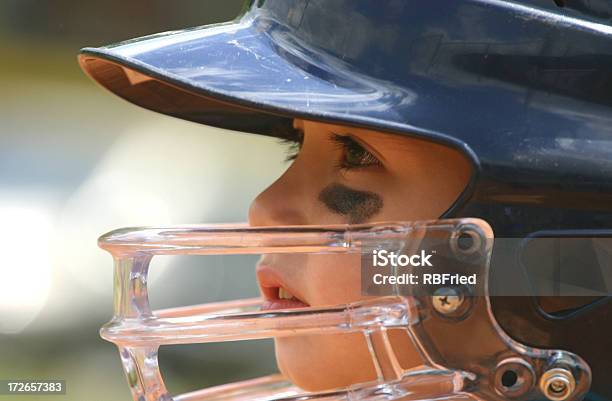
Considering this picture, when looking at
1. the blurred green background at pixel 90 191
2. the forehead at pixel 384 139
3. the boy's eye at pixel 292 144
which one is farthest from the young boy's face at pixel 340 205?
the blurred green background at pixel 90 191

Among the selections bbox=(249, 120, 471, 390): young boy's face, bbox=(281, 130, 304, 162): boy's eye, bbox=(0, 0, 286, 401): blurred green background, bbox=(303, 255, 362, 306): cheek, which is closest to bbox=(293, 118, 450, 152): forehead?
bbox=(249, 120, 471, 390): young boy's face

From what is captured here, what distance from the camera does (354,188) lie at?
1.08 meters

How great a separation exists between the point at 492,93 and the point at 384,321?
239 millimetres

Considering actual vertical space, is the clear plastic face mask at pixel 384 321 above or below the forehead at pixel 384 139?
below

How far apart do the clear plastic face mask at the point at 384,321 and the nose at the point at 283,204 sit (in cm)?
13

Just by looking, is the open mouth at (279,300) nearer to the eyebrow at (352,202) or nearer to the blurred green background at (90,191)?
the eyebrow at (352,202)

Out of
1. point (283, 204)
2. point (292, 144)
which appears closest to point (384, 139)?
point (283, 204)

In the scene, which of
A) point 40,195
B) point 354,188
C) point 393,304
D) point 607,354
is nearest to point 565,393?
point 607,354

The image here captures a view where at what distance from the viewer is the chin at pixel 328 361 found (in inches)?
42.4

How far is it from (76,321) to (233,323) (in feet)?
9.00

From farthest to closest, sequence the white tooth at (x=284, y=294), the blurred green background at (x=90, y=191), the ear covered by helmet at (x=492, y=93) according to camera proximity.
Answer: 1. the blurred green background at (x=90, y=191)
2. the white tooth at (x=284, y=294)
3. the ear covered by helmet at (x=492, y=93)

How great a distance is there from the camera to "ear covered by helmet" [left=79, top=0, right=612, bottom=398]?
0.92m

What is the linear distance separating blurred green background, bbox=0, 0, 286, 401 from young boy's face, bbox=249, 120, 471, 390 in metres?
2.17

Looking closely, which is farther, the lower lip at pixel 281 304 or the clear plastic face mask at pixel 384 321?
the lower lip at pixel 281 304
